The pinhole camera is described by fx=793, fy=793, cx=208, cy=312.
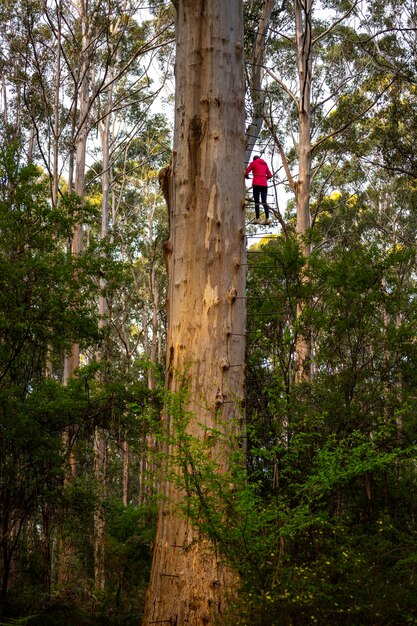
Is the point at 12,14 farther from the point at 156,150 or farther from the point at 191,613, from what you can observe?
the point at 191,613

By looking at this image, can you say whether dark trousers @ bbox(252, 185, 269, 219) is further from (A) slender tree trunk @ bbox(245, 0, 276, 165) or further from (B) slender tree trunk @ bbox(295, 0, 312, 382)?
(B) slender tree trunk @ bbox(295, 0, 312, 382)

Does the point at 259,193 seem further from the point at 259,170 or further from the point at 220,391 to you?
the point at 220,391

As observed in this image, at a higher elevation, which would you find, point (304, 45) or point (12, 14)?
point (12, 14)

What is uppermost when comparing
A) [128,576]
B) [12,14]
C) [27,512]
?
[12,14]

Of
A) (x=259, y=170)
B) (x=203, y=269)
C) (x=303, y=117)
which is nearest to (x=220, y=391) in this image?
(x=203, y=269)

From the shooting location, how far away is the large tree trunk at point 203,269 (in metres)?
4.64

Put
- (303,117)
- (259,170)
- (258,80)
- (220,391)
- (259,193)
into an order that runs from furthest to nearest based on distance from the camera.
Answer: (303,117), (258,80), (259,193), (259,170), (220,391)

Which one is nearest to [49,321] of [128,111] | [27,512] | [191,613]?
[27,512]

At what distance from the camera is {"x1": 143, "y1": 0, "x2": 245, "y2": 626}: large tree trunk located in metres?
4.64

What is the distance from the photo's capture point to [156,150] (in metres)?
24.5

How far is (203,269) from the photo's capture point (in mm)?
5184

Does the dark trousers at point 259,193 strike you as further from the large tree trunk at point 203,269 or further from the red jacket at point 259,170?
the large tree trunk at point 203,269

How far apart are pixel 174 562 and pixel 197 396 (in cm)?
100

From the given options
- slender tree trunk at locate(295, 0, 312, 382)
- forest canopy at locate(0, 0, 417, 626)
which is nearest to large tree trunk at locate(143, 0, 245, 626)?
forest canopy at locate(0, 0, 417, 626)
